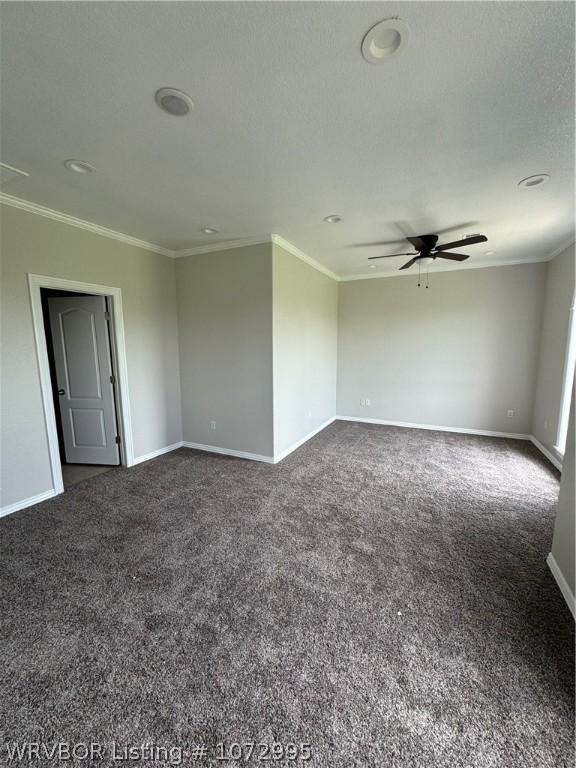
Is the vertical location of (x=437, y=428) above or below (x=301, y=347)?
below

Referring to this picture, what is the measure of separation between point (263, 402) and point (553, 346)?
4.07 m

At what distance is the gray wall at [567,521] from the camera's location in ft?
5.94

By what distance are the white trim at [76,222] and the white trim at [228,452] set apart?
2734 mm

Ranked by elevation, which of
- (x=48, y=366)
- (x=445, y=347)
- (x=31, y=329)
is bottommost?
(x=48, y=366)

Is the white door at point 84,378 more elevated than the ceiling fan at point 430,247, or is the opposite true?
the ceiling fan at point 430,247

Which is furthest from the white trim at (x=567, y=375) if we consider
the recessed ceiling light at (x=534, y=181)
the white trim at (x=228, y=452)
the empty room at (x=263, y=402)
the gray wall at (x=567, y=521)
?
the white trim at (x=228, y=452)

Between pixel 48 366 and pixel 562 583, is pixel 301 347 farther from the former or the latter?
pixel 562 583

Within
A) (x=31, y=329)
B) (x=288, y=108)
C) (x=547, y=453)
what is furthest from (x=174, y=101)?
(x=547, y=453)

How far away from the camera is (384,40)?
48.8 inches

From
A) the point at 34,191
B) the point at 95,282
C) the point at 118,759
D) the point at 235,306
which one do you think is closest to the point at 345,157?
the point at 235,306

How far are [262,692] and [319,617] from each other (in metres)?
0.48

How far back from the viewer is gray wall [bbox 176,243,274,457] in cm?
368

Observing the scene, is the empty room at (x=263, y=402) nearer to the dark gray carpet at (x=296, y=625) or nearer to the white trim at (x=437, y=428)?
the dark gray carpet at (x=296, y=625)

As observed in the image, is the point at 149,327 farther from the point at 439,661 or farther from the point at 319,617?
the point at 439,661
